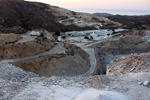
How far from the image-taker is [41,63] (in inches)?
774

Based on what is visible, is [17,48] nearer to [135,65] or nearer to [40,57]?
[40,57]

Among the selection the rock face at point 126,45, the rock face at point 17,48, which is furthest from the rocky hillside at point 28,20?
the rock face at point 126,45

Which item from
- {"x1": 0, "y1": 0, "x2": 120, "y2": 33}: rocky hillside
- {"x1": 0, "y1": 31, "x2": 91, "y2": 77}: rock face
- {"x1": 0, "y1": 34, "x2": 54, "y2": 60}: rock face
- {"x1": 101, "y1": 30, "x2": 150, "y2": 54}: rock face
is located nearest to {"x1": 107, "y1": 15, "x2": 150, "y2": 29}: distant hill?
{"x1": 0, "y1": 0, "x2": 120, "y2": 33}: rocky hillside

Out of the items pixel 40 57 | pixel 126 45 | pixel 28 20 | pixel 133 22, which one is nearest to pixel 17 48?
pixel 40 57

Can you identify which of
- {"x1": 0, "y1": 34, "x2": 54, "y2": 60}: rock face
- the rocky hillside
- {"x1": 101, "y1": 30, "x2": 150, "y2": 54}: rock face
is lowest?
{"x1": 101, "y1": 30, "x2": 150, "y2": 54}: rock face

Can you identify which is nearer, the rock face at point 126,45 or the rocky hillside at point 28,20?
the rock face at point 126,45

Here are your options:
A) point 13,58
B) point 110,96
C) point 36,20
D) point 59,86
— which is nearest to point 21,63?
point 13,58

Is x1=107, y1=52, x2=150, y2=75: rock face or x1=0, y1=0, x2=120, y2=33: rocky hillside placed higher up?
x1=0, y1=0, x2=120, y2=33: rocky hillside

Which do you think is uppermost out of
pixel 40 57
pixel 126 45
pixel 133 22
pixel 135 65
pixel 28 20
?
pixel 133 22

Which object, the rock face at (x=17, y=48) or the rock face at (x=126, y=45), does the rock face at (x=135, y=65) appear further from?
the rock face at (x=126, y=45)

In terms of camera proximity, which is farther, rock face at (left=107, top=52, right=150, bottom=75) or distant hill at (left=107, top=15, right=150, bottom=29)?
distant hill at (left=107, top=15, right=150, bottom=29)

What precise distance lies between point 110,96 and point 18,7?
66461mm

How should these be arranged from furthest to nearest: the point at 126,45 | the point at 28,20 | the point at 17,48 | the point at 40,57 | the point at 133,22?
the point at 133,22 < the point at 28,20 < the point at 126,45 < the point at 17,48 < the point at 40,57

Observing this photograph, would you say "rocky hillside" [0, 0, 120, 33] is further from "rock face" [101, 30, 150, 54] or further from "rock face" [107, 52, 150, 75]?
"rock face" [107, 52, 150, 75]
